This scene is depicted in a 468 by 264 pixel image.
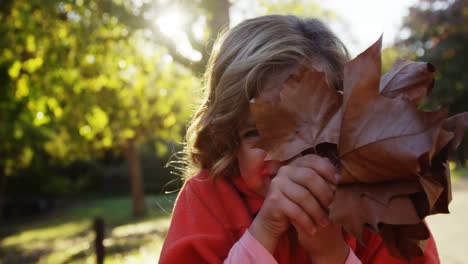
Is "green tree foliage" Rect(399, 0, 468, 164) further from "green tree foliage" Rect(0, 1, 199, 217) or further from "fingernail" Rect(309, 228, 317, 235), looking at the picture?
"fingernail" Rect(309, 228, 317, 235)

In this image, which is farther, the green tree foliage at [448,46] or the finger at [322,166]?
the green tree foliage at [448,46]

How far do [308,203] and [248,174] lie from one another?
41cm

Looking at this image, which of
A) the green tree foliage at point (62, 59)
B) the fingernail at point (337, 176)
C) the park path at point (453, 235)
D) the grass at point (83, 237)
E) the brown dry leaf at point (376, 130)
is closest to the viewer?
the brown dry leaf at point (376, 130)

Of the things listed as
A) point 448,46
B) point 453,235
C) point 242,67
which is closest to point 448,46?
point 448,46

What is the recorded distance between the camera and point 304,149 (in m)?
1.19

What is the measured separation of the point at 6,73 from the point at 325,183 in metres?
8.06

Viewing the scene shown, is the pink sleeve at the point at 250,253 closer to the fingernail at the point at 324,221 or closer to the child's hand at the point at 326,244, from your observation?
the child's hand at the point at 326,244

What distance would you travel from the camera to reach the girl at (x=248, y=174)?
1.34 metres

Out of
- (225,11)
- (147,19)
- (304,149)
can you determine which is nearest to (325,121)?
(304,149)

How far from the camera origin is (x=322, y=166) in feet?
3.76

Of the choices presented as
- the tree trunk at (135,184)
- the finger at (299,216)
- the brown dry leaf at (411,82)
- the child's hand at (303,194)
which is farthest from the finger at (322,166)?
the tree trunk at (135,184)

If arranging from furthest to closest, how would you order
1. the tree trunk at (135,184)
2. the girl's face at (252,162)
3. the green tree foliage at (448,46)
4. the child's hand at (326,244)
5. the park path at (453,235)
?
the tree trunk at (135,184) < the green tree foliage at (448,46) < the park path at (453,235) < the girl's face at (252,162) < the child's hand at (326,244)

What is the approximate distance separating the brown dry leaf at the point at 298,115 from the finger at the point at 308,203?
0.08 metres

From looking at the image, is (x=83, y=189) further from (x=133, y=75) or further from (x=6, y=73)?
(x=6, y=73)
